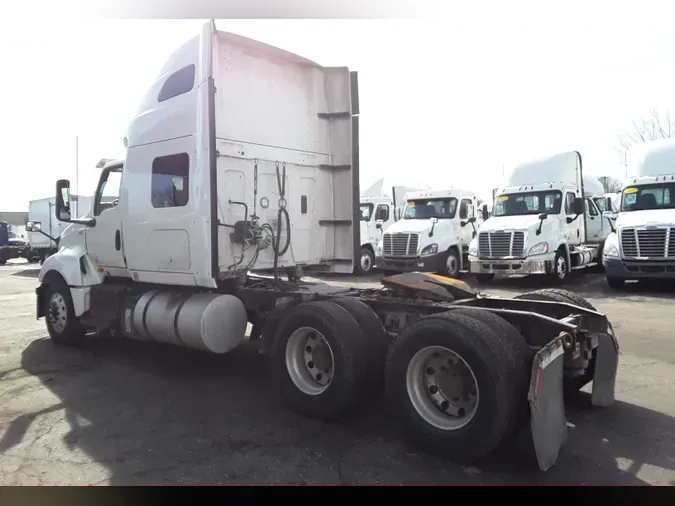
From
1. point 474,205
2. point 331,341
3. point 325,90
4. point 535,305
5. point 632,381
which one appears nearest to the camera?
point 331,341

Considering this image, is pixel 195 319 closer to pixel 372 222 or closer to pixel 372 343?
pixel 372 343

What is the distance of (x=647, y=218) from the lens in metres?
12.7

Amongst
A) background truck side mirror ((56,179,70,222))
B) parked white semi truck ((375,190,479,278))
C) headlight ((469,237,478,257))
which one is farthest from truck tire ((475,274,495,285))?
background truck side mirror ((56,179,70,222))

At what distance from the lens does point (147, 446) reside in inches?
165

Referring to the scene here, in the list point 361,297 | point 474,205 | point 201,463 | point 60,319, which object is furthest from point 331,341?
point 474,205

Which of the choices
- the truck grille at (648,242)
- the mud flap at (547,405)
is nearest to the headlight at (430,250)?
the truck grille at (648,242)

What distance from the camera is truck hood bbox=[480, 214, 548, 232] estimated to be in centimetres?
1449

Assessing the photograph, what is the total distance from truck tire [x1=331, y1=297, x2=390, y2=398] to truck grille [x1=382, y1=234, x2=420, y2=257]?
40.3ft

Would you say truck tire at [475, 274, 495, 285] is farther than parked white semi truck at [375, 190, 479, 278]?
No

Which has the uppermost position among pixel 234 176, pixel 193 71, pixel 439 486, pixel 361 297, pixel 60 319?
pixel 193 71

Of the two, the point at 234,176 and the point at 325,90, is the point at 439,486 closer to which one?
the point at 234,176

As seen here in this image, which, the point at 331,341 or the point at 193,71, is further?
the point at 193,71

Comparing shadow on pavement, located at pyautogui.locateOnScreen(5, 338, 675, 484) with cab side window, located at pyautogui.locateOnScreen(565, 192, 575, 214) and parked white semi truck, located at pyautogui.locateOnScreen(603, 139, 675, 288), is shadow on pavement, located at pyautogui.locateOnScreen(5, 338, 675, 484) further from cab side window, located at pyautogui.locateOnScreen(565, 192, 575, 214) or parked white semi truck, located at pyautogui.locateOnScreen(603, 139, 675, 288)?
cab side window, located at pyautogui.locateOnScreen(565, 192, 575, 214)

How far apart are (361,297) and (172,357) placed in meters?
3.25
